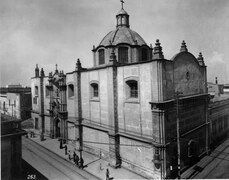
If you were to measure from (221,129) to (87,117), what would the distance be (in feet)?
64.6

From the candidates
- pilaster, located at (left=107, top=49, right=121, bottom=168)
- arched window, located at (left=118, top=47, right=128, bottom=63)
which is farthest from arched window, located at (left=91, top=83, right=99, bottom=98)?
arched window, located at (left=118, top=47, right=128, bottom=63)

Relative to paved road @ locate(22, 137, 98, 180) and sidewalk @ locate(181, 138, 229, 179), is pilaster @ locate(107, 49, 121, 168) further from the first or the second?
sidewalk @ locate(181, 138, 229, 179)

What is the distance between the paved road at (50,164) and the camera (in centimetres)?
1608

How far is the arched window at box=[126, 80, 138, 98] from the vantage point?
51.3ft

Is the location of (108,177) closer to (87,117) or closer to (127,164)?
(127,164)

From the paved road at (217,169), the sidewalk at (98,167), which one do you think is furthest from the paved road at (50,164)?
the paved road at (217,169)

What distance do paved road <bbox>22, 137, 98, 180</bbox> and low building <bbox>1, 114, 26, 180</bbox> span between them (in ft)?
20.1

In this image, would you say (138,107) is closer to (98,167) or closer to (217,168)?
(98,167)

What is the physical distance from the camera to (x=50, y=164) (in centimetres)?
1850

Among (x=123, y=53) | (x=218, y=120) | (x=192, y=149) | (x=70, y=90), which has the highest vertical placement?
(x=123, y=53)

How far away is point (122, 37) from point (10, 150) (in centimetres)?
1853

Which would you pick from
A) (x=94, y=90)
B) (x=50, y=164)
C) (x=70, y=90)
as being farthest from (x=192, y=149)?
(x=70, y=90)

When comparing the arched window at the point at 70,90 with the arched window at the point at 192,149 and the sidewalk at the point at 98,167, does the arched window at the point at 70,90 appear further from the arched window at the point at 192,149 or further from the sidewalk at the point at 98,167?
the arched window at the point at 192,149

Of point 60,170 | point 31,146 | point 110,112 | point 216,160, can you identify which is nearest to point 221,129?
point 216,160
